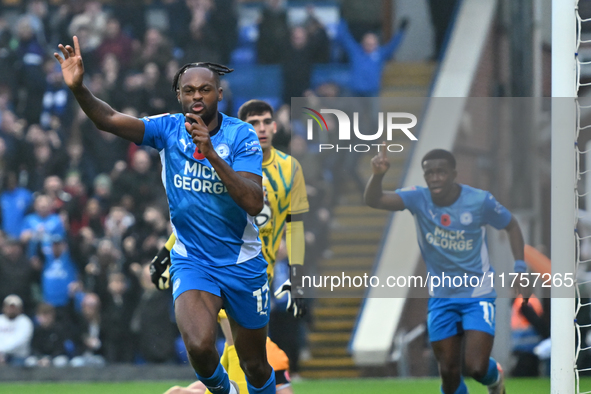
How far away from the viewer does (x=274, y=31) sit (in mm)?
15164

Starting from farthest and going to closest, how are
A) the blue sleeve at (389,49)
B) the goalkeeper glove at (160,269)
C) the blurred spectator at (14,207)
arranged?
1. the blue sleeve at (389,49)
2. the blurred spectator at (14,207)
3. the goalkeeper glove at (160,269)

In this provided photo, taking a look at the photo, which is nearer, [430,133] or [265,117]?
[265,117]

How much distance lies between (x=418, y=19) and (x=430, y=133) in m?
7.55

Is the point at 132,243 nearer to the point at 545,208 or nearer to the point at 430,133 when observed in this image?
the point at 430,133

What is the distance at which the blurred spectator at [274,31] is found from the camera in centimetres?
1511

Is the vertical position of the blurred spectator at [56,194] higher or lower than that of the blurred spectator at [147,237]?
higher

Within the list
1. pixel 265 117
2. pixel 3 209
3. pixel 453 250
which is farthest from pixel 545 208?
pixel 3 209

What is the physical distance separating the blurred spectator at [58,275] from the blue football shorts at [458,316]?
7047 mm

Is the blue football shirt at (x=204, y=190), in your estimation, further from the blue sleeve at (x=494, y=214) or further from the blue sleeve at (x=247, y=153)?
the blue sleeve at (x=494, y=214)

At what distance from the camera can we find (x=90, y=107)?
16.9 feet

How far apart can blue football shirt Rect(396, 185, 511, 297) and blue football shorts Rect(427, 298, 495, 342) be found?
0.12 m

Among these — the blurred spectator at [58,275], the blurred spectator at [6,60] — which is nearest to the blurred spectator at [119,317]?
the blurred spectator at [58,275]

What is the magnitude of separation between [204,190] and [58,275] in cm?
796

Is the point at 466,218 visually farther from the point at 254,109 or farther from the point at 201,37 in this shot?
the point at 201,37
